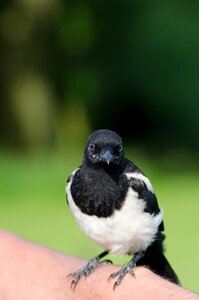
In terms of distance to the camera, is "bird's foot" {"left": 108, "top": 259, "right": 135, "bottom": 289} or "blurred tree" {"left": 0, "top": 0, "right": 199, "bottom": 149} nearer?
"bird's foot" {"left": 108, "top": 259, "right": 135, "bottom": 289}

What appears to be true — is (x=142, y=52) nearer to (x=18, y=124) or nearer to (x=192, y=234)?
(x=18, y=124)

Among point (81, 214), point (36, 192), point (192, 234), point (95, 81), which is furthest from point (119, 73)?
point (81, 214)

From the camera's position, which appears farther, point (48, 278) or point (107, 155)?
point (107, 155)

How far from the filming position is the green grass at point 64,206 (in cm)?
800

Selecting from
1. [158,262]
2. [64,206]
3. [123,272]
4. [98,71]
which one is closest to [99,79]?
[98,71]

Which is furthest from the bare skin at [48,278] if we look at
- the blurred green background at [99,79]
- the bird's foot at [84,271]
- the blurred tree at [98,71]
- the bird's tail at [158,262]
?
the blurred tree at [98,71]

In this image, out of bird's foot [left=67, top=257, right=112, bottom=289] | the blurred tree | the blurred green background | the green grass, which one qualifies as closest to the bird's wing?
bird's foot [left=67, top=257, right=112, bottom=289]

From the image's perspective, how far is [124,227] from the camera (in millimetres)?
3658

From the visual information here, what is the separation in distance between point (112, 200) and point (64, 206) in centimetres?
678

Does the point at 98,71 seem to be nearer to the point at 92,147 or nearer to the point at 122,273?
the point at 92,147

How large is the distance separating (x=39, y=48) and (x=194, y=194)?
257 inches

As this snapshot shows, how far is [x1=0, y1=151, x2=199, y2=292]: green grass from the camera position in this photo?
8000 mm

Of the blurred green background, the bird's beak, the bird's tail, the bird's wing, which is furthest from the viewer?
the blurred green background

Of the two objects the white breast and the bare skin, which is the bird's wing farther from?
the bare skin
